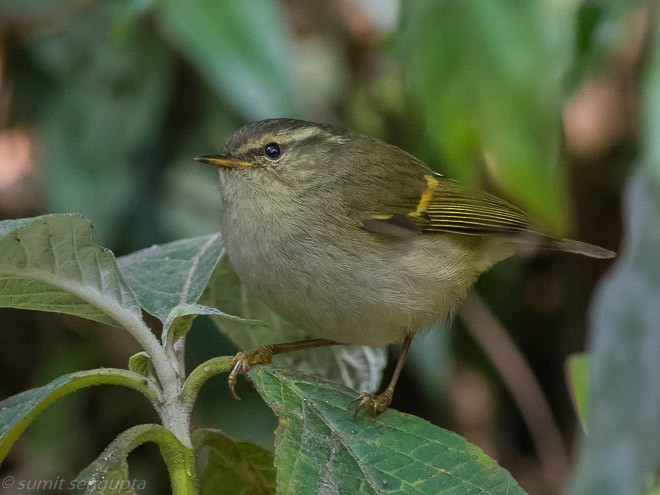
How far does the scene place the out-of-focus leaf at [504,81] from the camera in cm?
130

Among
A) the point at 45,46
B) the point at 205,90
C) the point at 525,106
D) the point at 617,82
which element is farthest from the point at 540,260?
the point at 525,106

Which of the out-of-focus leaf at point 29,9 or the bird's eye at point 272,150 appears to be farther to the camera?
the out-of-focus leaf at point 29,9

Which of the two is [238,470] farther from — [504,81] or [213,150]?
[213,150]

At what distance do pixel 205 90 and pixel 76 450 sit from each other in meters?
1.45

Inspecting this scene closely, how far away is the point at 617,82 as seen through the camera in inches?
170

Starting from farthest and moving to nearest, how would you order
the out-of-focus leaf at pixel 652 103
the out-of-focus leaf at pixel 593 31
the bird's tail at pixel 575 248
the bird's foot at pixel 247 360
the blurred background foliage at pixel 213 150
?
the blurred background foliage at pixel 213 150 → the bird's tail at pixel 575 248 → the out-of-focus leaf at pixel 593 31 → the bird's foot at pixel 247 360 → the out-of-focus leaf at pixel 652 103

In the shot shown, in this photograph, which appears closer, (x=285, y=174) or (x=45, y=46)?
(x=285, y=174)

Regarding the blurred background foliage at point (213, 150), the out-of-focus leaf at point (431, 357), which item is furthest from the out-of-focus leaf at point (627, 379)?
the out-of-focus leaf at point (431, 357)

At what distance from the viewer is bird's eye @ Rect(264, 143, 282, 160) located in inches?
97.8

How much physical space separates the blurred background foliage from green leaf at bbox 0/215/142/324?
1167 mm

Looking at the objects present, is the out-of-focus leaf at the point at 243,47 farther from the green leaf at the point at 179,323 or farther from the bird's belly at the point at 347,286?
the green leaf at the point at 179,323

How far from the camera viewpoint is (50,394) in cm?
122

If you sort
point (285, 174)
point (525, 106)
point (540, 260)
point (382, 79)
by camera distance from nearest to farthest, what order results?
point (525, 106), point (285, 174), point (382, 79), point (540, 260)

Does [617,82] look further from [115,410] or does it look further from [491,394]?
[115,410]
